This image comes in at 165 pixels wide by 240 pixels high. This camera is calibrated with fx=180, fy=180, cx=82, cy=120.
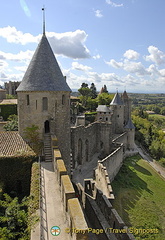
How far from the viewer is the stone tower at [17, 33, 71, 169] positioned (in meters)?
13.9

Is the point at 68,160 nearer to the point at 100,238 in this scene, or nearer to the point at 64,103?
the point at 64,103

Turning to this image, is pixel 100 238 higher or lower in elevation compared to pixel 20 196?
lower

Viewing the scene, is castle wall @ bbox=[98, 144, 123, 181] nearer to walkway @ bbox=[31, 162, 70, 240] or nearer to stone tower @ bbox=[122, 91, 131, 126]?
walkway @ bbox=[31, 162, 70, 240]

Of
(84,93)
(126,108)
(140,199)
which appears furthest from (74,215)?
(84,93)

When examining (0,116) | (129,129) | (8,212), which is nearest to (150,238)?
(8,212)

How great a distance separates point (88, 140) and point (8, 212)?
2073 centimetres

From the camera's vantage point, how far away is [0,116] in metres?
36.0

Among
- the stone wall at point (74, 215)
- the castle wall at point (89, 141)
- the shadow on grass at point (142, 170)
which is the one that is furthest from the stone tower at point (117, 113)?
the stone wall at point (74, 215)

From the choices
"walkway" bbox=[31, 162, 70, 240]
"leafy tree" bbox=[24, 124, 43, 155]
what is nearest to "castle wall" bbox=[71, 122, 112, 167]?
"leafy tree" bbox=[24, 124, 43, 155]

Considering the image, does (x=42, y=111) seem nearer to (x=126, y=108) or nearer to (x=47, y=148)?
(x=47, y=148)

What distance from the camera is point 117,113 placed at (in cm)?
4231

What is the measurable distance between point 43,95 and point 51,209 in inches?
332

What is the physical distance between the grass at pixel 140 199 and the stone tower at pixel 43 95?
9928mm

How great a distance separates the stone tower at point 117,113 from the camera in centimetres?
4206
